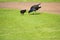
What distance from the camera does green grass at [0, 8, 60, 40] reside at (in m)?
8.94

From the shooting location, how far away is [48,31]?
972cm

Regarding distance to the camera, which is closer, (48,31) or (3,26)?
(48,31)

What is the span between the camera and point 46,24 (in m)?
11.0

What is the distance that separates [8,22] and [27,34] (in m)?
2.69

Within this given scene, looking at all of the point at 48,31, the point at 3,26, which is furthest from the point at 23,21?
the point at 48,31

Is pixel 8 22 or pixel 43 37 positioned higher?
pixel 8 22

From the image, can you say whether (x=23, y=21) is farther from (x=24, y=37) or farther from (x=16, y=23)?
(x=24, y=37)

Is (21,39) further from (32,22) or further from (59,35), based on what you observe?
(32,22)

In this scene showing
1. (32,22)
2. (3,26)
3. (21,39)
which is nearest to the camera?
(21,39)

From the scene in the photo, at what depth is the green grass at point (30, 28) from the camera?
8938 mm

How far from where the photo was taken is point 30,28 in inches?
406

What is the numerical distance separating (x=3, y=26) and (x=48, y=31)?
2.54 metres

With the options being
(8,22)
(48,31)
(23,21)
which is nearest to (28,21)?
(23,21)

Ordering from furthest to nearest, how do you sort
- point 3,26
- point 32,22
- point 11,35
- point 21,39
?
point 32,22 → point 3,26 → point 11,35 → point 21,39
